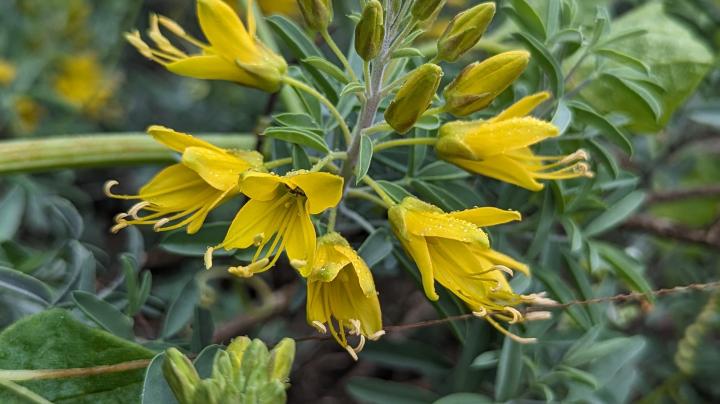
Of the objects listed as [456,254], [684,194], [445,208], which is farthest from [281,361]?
[684,194]

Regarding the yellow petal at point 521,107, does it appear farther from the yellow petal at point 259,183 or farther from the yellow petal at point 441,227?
the yellow petal at point 259,183

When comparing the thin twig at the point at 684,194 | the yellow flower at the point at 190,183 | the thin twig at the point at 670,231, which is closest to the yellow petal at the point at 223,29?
the yellow flower at the point at 190,183

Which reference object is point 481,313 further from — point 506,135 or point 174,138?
point 174,138

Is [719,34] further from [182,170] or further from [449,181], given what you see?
[182,170]

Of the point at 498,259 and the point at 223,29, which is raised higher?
the point at 223,29

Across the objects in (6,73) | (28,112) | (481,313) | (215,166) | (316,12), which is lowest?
(28,112)

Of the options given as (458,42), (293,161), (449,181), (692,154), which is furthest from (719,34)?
(293,161)
